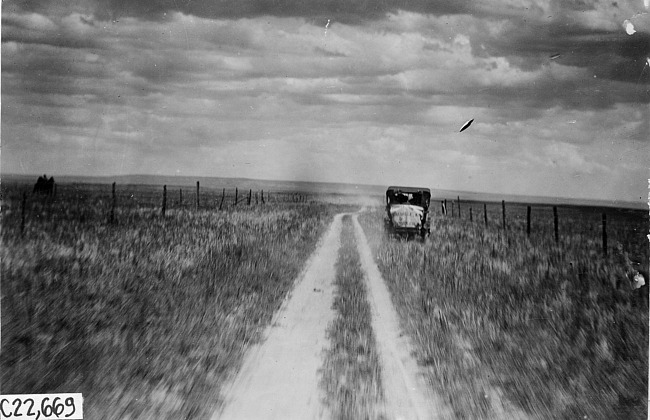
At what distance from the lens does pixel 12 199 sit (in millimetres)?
4527

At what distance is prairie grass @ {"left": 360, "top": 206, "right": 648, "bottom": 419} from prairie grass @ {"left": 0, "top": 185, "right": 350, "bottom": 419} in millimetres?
2049

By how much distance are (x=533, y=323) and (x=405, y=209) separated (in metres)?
2.41

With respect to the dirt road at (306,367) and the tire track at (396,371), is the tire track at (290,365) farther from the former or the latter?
the tire track at (396,371)

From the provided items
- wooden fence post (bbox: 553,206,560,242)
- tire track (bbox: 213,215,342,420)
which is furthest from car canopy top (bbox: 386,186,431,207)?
wooden fence post (bbox: 553,206,560,242)

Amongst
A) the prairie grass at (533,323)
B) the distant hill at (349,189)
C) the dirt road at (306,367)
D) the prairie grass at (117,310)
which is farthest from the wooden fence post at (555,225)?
the prairie grass at (117,310)

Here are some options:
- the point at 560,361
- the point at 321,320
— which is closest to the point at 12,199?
the point at 321,320

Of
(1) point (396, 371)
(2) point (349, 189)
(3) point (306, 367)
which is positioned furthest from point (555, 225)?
(3) point (306, 367)

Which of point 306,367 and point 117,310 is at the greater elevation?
point 117,310

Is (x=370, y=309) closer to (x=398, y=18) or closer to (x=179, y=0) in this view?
(x=398, y=18)

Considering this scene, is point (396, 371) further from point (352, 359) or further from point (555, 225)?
point (555, 225)

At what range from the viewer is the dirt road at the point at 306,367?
4023mm

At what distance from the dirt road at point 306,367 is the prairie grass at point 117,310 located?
22 centimetres

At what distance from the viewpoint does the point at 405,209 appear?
22.1 ft

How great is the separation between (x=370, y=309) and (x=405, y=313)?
1.51 ft
